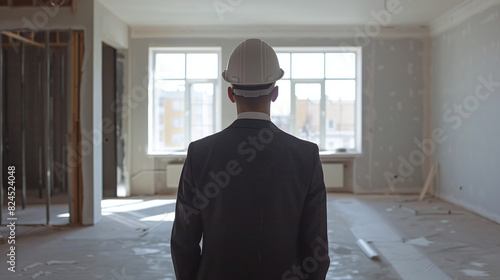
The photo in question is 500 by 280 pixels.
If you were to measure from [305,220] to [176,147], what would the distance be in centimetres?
688

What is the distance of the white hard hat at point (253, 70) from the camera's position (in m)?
1.15

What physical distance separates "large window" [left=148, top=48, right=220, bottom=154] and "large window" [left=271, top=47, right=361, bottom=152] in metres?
1.22

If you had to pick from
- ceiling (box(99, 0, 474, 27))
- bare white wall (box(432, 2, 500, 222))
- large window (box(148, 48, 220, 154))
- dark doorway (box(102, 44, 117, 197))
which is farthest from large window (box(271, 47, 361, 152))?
dark doorway (box(102, 44, 117, 197))

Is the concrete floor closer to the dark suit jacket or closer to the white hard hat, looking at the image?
the dark suit jacket

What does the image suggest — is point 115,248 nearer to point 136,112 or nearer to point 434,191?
point 136,112

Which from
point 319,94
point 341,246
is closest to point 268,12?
point 319,94

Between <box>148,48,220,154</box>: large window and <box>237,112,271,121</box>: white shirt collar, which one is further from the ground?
<box>148,48,220,154</box>: large window

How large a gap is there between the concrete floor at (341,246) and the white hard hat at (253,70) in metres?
2.57

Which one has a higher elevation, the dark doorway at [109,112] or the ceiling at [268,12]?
the ceiling at [268,12]

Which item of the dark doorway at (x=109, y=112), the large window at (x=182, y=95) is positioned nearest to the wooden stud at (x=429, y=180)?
the large window at (x=182, y=95)

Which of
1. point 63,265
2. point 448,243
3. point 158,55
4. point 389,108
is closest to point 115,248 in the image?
point 63,265

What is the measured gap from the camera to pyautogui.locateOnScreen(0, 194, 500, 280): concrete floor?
347 cm

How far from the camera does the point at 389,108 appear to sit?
7.59 metres

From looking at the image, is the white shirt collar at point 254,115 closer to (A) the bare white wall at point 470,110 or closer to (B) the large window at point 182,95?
(A) the bare white wall at point 470,110
